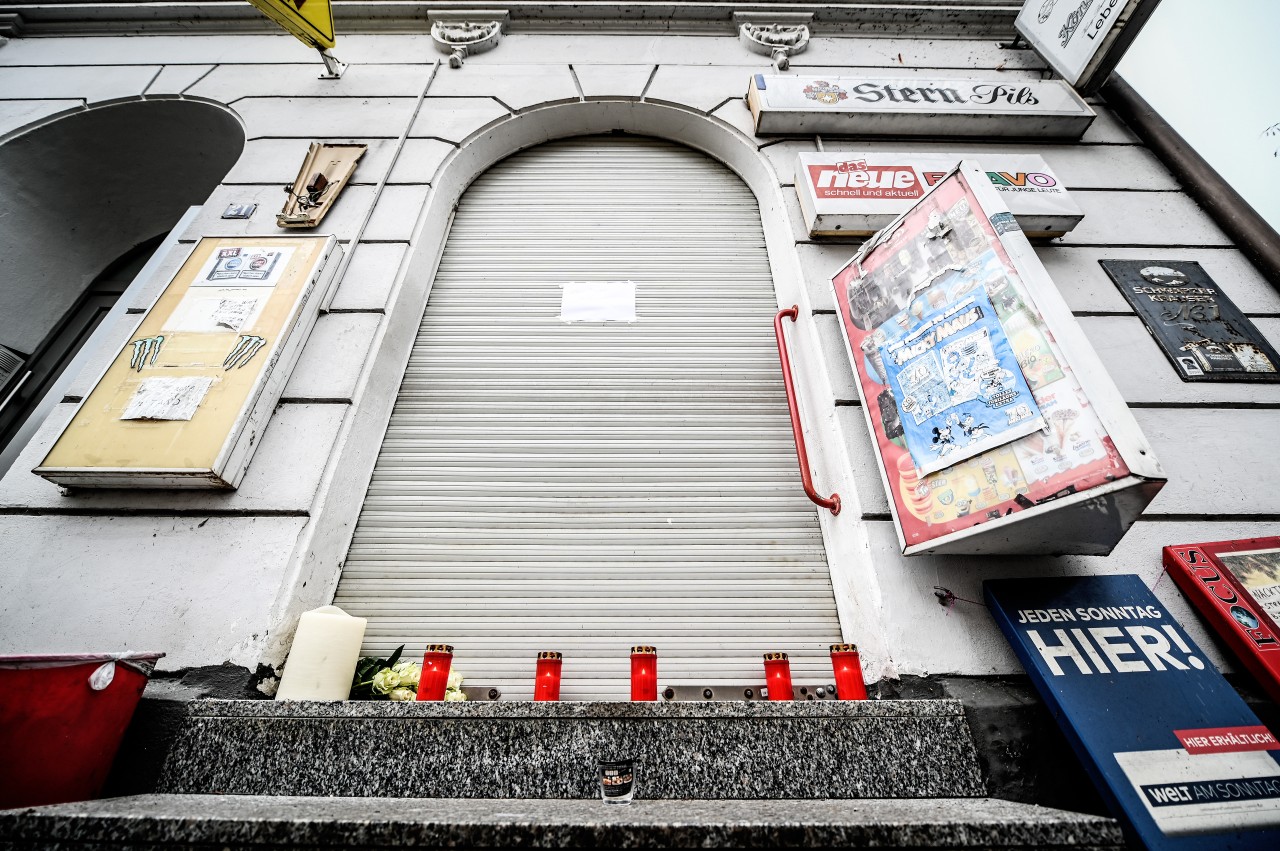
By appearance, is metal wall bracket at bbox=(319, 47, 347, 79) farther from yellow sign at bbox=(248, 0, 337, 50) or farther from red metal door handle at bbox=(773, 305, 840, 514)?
red metal door handle at bbox=(773, 305, 840, 514)

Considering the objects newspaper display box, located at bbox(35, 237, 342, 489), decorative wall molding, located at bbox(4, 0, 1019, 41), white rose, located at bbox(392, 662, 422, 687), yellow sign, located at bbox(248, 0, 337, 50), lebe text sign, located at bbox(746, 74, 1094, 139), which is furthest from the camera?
decorative wall molding, located at bbox(4, 0, 1019, 41)

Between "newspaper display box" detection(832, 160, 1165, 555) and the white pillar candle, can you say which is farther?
the white pillar candle

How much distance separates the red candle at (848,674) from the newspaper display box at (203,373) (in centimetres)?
313

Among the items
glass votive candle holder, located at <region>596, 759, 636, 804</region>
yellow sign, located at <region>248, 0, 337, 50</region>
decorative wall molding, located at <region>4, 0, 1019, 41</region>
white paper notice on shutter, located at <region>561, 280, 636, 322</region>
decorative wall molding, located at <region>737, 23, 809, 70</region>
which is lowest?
glass votive candle holder, located at <region>596, 759, 636, 804</region>

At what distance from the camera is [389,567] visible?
288 cm

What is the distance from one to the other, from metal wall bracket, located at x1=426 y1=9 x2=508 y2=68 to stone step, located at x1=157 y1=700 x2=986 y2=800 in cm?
547

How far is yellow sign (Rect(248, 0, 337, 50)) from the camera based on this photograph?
Answer: 3789mm

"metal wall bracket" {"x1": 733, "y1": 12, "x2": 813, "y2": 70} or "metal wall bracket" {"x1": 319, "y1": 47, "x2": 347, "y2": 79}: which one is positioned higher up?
"metal wall bracket" {"x1": 733, "y1": 12, "x2": 813, "y2": 70}

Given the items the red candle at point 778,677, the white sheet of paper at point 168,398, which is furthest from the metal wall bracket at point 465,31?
the red candle at point 778,677

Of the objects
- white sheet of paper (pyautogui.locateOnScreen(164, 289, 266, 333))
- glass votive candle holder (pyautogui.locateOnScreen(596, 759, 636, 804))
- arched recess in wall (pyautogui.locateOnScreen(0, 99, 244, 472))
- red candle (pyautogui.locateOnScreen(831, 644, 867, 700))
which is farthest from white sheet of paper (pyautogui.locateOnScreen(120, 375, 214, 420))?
red candle (pyautogui.locateOnScreen(831, 644, 867, 700))

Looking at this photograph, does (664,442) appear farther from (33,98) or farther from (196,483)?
(33,98)

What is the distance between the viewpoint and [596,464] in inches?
128

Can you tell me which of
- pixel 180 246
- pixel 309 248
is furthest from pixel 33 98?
pixel 309 248

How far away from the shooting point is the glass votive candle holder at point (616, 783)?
1.65 meters
